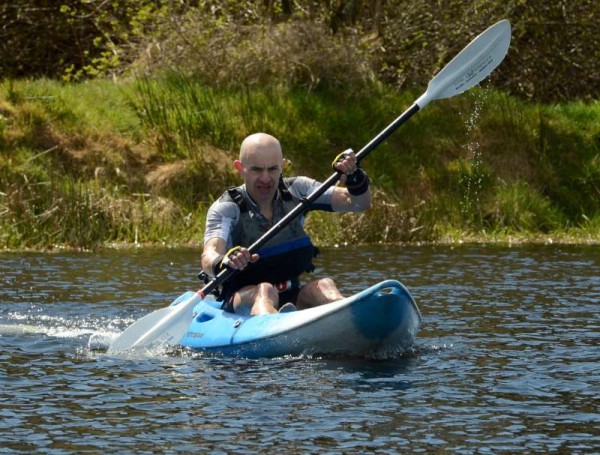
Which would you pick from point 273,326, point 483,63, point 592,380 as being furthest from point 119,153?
point 592,380

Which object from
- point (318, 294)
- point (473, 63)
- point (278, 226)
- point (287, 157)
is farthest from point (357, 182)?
point (287, 157)

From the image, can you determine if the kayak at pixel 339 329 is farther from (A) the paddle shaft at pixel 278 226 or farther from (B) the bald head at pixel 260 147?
(B) the bald head at pixel 260 147

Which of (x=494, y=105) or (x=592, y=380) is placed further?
(x=494, y=105)

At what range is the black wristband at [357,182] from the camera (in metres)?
8.41

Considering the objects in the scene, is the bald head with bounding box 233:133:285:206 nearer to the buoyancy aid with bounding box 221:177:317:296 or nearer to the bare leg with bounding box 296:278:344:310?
the buoyancy aid with bounding box 221:177:317:296

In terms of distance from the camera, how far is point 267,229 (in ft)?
28.0

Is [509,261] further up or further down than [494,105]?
further down

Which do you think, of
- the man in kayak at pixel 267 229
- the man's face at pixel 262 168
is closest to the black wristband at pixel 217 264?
the man in kayak at pixel 267 229

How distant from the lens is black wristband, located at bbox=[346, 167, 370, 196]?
841 cm

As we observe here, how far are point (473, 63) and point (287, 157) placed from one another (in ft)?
22.6

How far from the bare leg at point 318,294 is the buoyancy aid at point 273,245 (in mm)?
154

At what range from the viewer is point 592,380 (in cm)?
732

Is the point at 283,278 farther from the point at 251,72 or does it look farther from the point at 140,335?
the point at 251,72

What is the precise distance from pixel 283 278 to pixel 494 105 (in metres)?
9.86
